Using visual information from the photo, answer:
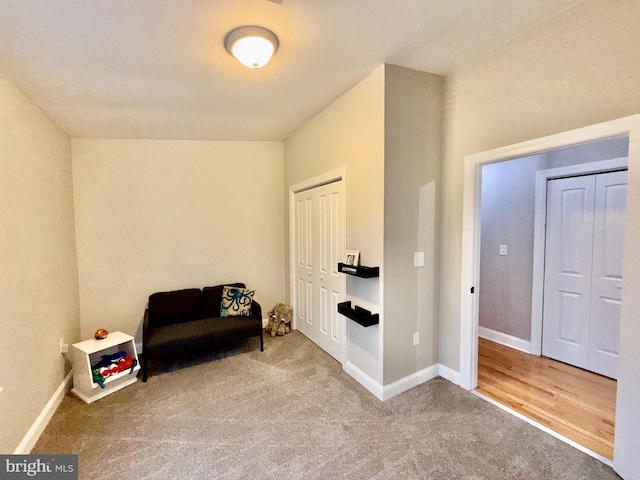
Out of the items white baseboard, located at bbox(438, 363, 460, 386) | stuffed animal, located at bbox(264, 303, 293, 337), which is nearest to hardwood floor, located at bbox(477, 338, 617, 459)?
white baseboard, located at bbox(438, 363, 460, 386)

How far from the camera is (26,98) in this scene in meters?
2.21

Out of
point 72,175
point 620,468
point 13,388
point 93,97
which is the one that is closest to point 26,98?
point 93,97

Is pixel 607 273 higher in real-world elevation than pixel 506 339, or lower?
higher

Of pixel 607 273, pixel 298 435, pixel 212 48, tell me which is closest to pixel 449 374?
pixel 298 435

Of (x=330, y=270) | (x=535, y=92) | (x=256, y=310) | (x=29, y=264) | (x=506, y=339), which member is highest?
(x=535, y=92)

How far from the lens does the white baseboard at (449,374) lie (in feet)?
8.32

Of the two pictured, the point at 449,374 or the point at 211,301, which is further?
the point at 211,301

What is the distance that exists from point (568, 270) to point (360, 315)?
7.41 ft

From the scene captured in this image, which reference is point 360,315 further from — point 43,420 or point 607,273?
point 43,420

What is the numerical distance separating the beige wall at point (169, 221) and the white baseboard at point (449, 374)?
2297 mm

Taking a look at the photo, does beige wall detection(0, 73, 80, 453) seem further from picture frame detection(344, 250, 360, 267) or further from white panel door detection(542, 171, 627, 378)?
white panel door detection(542, 171, 627, 378)

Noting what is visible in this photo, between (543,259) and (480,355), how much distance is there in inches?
48.6

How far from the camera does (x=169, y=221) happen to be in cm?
353

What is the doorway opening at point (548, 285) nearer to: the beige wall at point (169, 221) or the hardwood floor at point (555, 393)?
the hardwood floor at point (555, 393)
